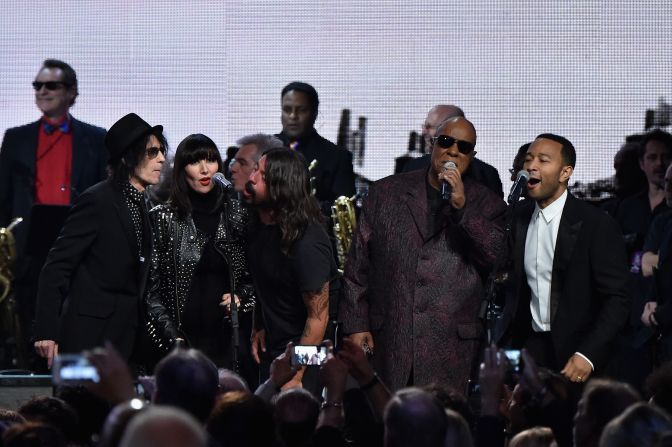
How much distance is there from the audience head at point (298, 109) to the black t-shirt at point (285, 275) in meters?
2.32

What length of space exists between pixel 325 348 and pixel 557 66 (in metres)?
4.75

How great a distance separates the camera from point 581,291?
18.7 ft

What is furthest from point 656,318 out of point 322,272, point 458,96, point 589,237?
point 458,96

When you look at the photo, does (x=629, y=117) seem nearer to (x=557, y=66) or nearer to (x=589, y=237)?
(x=557, y=66)

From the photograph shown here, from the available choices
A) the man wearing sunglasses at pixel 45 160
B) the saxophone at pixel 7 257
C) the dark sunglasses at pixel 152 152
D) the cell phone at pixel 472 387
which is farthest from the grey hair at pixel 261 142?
the saxophone at pixel 7 257

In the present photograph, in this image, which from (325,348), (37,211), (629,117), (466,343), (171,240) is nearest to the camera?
(325,348)

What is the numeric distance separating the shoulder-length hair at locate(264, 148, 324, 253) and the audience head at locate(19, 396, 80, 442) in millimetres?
1875

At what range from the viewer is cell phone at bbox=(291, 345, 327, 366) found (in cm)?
495

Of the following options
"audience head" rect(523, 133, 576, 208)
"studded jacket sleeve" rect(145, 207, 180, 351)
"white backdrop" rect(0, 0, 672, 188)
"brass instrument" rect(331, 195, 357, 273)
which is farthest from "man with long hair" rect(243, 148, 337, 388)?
"white backdrop" rect(0, 0, 672, 188)

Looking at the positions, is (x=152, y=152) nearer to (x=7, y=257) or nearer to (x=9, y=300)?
(x=7, y=257)

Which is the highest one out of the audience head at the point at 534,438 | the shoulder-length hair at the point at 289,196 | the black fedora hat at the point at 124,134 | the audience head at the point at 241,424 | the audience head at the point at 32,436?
the black fedora hat at the point at 124,134

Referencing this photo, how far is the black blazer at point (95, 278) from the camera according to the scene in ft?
19.4

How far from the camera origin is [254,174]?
6.07 meters

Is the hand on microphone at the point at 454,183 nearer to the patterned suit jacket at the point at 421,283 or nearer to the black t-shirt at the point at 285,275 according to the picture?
the patterned suit jacket at the point at 421,283
